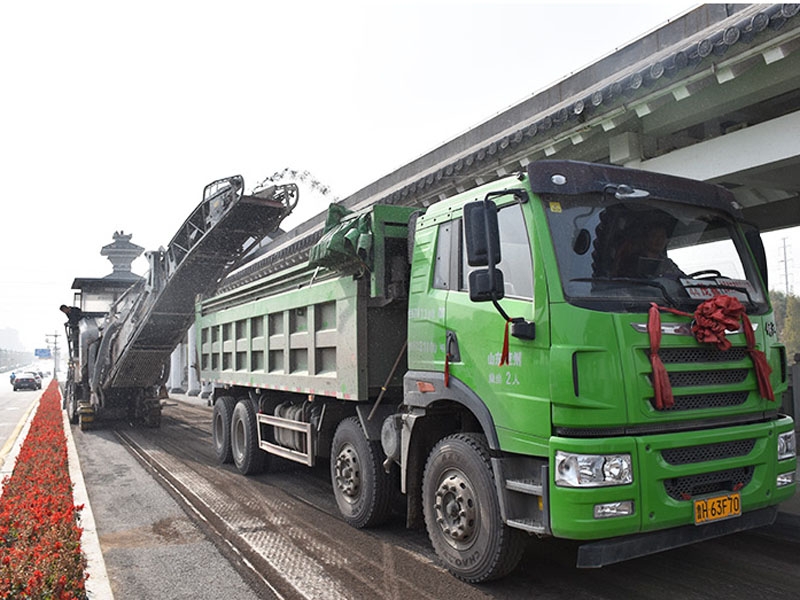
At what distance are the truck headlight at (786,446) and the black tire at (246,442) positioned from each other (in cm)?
644

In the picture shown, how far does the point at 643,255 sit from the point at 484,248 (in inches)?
42.4

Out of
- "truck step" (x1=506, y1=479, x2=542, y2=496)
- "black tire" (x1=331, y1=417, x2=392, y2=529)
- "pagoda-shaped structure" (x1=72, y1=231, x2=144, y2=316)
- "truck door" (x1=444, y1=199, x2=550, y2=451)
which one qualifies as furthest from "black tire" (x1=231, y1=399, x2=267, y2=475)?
"pagoda-shaped structure" (x1=72, y1=231, x2=144, y2=316)

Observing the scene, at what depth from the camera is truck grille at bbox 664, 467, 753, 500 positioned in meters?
3.89

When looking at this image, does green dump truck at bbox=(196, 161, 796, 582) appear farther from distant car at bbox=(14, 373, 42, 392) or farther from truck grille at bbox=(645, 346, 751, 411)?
distant car at bbox=(14, 373, 42, 392)

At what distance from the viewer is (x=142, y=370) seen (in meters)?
14.5

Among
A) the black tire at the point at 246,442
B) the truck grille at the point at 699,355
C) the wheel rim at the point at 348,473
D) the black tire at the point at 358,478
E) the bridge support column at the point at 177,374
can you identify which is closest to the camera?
the truck grille at the point at 699,355

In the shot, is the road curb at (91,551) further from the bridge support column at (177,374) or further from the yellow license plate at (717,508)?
the bridge support column at (177,374)

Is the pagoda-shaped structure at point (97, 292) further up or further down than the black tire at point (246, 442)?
further up

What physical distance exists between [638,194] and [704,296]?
2.60 feet

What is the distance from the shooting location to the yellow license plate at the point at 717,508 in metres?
3.89

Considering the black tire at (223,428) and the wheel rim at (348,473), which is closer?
the wheel rim at (348,473)

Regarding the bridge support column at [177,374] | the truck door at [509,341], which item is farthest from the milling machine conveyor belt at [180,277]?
the bridge support column at [177,374]

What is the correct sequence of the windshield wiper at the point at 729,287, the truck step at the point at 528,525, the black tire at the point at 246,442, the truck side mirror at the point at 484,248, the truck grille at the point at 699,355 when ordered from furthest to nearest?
the black tire at the point at 246,442 < the windshield wiper at the point at 729,287 < the truck side mirror at the point at 484,248 < the truck grille at the point at 699,355 < the truck step at the point at 528,525

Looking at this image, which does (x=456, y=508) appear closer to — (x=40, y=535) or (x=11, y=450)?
(x=40, y=535)
